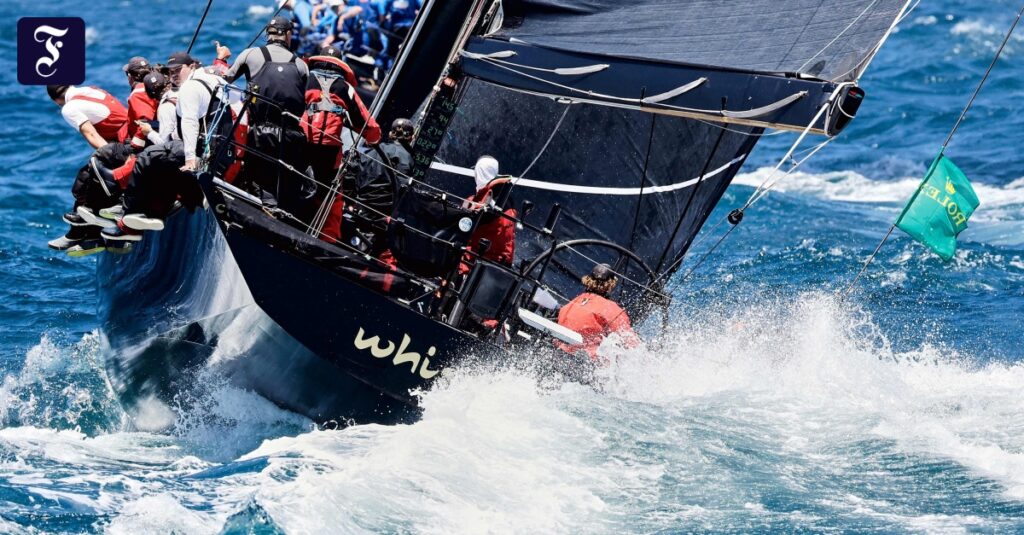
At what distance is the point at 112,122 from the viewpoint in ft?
27.2

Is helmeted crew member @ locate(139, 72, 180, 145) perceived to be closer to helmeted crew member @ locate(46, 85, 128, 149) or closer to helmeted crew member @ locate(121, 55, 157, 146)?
helmeted crew member @ locate(121, 55, 157, 146)

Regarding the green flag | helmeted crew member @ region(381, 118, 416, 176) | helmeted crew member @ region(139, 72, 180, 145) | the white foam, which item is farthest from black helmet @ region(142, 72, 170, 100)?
the green flag

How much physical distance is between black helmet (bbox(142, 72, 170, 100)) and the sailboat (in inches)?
35.5

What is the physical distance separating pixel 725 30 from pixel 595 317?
1.85 metres

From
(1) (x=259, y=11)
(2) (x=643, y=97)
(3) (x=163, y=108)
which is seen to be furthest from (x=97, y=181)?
(1) (x=259, y=11)

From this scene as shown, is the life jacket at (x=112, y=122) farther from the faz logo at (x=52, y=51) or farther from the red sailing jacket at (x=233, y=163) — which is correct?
the faz logo at (x=52, y=51)

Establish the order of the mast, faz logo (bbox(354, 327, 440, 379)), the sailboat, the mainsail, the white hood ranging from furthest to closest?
the mast
the white hood
faz logo (bbox(354, 327, 440, 379))
the sailboat
the mainsail

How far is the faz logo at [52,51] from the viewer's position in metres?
9.45

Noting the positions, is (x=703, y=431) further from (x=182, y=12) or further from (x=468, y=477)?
(x=182, y=12)

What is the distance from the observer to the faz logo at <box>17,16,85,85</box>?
9.45 metres

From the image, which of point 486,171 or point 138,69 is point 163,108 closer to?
point 138,69

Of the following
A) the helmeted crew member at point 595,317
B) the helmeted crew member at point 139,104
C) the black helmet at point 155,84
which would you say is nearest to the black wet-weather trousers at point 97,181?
the helmeted crew member at point 139,104

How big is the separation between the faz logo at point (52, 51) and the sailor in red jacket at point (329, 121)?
2.62 m

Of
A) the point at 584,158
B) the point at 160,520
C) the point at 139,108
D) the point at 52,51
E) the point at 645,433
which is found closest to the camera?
the point at 160,520
